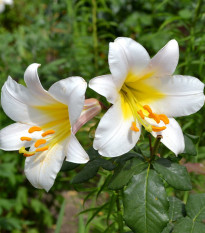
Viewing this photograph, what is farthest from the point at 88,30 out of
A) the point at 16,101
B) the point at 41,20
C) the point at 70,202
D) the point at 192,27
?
the point at 16,101

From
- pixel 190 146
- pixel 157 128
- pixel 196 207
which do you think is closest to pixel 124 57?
pixel 157 128

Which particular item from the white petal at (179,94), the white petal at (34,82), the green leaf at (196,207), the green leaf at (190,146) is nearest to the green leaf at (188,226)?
the green leaf at (196,207)

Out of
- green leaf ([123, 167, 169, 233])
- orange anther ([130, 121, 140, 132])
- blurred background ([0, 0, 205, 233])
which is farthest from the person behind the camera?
blurred background ([0, 0, 205, 233])

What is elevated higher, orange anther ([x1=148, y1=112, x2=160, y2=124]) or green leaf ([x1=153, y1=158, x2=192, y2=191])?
orange anther ([x1=148, y1=112, x2=160, y2=124])

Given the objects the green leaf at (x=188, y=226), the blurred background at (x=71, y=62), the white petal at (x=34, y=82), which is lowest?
the blurred background at (x=71, y=62)

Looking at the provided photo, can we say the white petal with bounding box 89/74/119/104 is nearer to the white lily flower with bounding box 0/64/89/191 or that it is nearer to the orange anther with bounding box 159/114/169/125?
the white lily flower with bounding box 0/64/89/191

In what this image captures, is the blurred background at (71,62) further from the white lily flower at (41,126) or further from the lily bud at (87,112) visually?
the lily bud at (87,112)

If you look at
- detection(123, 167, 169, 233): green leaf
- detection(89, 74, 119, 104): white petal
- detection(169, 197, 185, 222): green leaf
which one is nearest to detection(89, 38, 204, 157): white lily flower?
detection(89, 74, 119, 104): white petal
